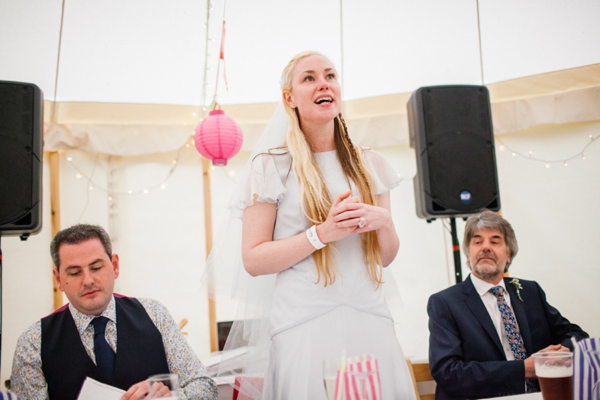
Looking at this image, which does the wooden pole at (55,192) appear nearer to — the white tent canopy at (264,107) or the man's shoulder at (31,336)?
the white tent canopy at (264,107)

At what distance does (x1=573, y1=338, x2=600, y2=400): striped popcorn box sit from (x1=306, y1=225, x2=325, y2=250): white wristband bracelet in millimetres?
653

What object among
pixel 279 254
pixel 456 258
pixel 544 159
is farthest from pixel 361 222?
pixel 544 159

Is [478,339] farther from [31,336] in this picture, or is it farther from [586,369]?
[31,336]

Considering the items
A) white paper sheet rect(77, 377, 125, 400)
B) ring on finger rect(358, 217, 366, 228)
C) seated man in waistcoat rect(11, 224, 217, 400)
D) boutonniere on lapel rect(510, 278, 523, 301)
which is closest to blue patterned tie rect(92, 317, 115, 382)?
seated man in waistcoat rect(11, 224, 217, 400)

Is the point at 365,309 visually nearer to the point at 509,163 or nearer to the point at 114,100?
the point at 509,163

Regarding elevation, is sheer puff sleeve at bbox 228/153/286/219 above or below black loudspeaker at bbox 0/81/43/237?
below

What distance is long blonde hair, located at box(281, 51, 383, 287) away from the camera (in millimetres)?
1444

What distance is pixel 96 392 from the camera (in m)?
1.23

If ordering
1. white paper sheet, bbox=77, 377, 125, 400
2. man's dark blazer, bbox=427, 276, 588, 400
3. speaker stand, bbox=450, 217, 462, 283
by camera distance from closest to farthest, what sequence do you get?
white paper sheet, bbox=77, 377, 125, 400, man's dark blazer, bbox=427, 276, 588, 400, speaker stand, bbox=450, 217, 462, 283

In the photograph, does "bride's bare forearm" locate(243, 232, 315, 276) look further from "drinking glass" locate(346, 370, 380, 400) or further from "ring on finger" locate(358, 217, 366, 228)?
"drinking glass" locate(346, 370, 380, 400)

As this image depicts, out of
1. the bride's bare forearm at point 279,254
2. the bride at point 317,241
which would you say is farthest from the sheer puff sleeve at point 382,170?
the bride's bare forearm at point 279,254

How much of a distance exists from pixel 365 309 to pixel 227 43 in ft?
12.5

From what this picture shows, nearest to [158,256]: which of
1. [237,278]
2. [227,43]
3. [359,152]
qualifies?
[227,43]

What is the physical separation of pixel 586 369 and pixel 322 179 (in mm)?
867
